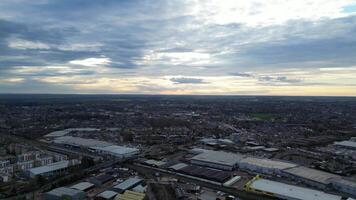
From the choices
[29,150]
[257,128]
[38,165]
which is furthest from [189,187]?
[257,128]

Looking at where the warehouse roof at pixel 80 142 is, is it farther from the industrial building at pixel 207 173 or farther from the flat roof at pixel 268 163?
the flat roof at pixel 268 163

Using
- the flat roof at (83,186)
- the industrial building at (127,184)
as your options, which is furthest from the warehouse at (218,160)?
the flat roof at (83,186)

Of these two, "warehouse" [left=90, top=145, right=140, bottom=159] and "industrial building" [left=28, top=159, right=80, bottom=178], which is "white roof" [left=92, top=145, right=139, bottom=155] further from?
"industrial building" [left=28, top=159, right=80, bottom=178]

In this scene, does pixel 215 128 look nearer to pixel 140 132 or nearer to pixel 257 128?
pixel 257 128

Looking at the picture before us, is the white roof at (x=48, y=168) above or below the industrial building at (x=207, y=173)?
above

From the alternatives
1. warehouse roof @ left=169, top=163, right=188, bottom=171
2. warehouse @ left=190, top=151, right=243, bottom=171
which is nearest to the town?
warehouse @ left=190, top=151, right=243, bottom=171

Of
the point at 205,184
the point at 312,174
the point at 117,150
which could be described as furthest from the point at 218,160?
the point at 117,150
